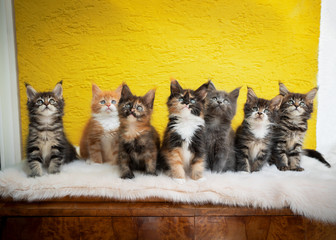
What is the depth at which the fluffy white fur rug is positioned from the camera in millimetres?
892

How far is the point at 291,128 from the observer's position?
121 centimetres

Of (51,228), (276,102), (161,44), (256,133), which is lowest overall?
(51,228)

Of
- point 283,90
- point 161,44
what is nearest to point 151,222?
point 283,90

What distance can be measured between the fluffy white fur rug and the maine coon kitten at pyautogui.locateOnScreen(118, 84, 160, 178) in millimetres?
73

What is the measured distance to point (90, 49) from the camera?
1547 mm

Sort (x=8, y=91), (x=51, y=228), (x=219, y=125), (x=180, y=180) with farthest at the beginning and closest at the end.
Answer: (x=8, y=91) → (x=219, y=125) → (x=180, y=180) → (x=51, y=228)

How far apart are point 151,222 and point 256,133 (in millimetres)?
677

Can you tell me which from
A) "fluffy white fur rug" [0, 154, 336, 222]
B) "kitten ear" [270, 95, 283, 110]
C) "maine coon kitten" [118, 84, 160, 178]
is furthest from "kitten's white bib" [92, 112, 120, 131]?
"kitten ear" [270, 95, 283, 110]

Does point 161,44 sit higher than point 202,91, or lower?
higher

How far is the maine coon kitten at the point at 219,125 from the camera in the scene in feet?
3.70

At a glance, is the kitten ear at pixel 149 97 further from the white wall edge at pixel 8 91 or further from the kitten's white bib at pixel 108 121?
the white wall edge at pixel 8 91

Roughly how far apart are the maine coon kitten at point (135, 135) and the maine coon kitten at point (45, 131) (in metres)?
0.30

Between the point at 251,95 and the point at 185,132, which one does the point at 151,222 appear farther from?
the point at 251,95

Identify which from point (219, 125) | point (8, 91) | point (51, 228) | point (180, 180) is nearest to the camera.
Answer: point (51, 228)
